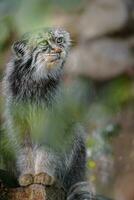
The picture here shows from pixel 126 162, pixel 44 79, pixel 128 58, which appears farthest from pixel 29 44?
pixel 128 58

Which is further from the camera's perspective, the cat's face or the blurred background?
the blurred background

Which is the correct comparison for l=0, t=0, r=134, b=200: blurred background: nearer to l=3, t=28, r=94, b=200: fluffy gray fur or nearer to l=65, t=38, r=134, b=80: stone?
l=65, t=38, r=134, b=80: stone

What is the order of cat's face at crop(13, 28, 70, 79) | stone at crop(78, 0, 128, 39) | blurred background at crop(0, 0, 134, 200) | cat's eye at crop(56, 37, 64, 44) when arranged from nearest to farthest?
cat's face at crop(13, 28, 70, 79) → cat's eye at crop(56, 37, 64, 44) → blurred background at crop(0, 0, 134, 200) → stone at crop(78, 0, 128, 39)

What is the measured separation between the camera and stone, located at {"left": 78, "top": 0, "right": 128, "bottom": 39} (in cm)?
970

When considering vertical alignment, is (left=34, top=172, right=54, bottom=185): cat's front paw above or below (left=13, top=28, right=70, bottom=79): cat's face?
below

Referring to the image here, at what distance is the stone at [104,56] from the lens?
9.29m

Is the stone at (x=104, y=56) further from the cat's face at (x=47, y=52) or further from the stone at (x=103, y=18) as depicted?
the cat's face at (x=47, y=52)

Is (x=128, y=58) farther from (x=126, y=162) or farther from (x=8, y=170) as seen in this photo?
(x=8, y=170)

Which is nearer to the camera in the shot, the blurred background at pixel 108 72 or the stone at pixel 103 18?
the blurred background at pixel 108 72

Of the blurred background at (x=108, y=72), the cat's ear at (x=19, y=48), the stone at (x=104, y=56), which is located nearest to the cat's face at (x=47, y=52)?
the cat's ear at (x=19, y=48)

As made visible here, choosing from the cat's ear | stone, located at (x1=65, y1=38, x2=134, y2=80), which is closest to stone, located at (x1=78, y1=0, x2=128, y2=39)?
stone, located at (x1=65, y1=38, x2=134, y2=80)

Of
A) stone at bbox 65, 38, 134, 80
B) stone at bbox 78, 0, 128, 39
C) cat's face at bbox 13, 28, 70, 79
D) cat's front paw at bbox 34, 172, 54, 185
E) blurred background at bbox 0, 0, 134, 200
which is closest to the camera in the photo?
cat's face at bbox 13, 28, 70, 79

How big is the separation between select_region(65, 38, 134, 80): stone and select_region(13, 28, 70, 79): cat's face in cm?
533

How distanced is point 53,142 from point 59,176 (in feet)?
1.54
